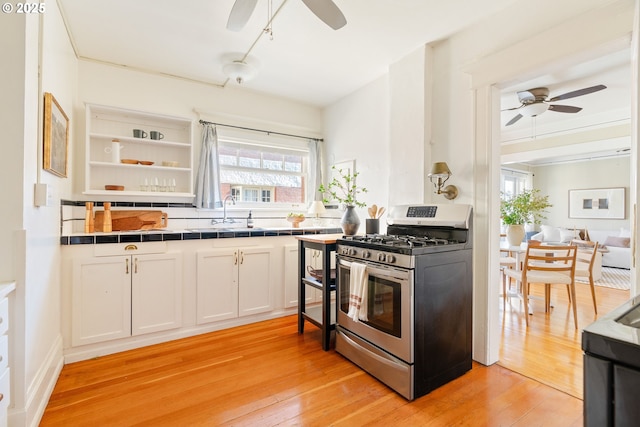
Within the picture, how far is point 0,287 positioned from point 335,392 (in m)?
1.87

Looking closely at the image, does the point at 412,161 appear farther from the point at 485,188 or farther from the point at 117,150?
the point at 117,150

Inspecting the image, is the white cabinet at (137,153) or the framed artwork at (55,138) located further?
the white cabinet at (137,153)

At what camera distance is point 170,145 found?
3369 mm

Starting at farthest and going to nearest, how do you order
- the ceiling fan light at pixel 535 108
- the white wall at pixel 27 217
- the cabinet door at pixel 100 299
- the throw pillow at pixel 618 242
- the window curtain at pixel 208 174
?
the throw pillow at pixel 618 242, the ceiling fan light at pixel 535 108, the window curtain at pixel 208 174, the cabinet door at pixel 100 299, the white wall at pixel 27 217

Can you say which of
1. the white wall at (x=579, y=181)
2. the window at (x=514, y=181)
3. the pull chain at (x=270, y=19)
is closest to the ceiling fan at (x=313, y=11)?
the pull chain at (x=270, y=19)

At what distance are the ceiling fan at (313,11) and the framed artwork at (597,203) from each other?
8801 millimetres

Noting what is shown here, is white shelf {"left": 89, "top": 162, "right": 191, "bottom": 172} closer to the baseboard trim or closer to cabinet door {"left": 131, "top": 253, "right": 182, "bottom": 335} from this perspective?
cabinet door {"left": 131, "top": 253, "right": 182, "bottom": 335}

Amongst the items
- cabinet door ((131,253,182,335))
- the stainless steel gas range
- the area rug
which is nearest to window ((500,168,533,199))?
the area rug

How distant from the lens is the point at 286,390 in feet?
6.54

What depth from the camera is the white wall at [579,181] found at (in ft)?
23.8

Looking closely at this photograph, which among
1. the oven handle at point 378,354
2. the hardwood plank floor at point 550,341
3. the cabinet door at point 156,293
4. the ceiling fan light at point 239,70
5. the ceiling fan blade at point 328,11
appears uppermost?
the ceiling fan light at point 239,70

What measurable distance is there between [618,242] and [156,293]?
8.65 m

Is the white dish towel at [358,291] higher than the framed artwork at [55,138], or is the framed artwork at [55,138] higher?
the framed artwork at [55,138]

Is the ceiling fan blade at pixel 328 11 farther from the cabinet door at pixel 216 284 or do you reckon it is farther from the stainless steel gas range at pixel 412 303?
the cabinet door at pixel 216 284
